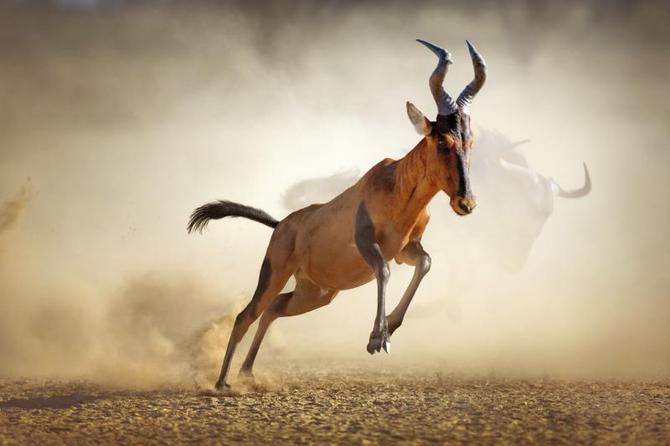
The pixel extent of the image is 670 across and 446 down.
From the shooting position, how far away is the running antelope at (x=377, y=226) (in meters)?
6.74

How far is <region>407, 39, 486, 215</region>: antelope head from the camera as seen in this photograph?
21.8ft

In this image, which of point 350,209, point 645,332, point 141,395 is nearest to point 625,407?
point 350,209

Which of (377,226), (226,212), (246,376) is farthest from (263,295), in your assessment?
(377,226)

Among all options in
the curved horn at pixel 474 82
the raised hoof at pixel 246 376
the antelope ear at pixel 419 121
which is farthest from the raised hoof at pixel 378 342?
the raised hoof at pixel 246 376

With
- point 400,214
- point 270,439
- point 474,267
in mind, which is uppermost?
point 474,267

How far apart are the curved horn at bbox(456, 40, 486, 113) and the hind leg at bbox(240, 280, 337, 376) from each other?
257 cm

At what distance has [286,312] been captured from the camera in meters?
8.58

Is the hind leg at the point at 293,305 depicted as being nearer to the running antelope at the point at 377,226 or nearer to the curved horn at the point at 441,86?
the running antelope at the point at 377,226

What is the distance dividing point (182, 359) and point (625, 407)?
20.1ft

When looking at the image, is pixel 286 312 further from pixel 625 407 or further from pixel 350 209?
pixel 625 407

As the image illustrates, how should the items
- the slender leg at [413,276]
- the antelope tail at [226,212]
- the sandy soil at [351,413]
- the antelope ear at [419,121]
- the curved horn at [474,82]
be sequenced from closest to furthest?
the sandy soil at [351,413] → the antelope ear at [419,121] → the curved horn at [474,82] → the slender leg at [413,276] → the antelope tail at [226,212]

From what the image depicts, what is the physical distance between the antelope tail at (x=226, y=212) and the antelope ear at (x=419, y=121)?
268 cm

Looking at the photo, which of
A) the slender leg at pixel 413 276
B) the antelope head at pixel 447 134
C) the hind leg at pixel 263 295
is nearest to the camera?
the antelope head at pixel 447 134

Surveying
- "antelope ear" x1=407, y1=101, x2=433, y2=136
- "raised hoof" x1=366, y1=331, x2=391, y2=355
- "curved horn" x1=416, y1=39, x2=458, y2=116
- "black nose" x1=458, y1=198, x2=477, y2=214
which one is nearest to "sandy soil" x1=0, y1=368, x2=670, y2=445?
"raised hoof" x1=366, y1=331, x2=391, y2=355
